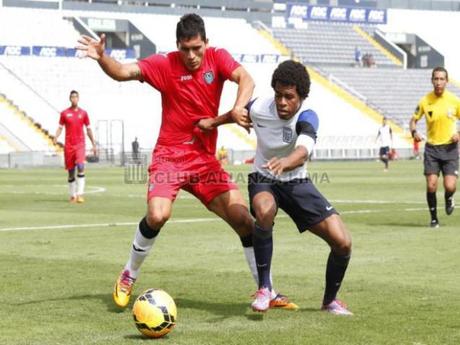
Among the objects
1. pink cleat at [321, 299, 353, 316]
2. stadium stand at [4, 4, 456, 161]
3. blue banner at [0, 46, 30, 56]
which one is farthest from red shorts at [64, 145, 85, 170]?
blue banner at [0, 46, 30, 56]

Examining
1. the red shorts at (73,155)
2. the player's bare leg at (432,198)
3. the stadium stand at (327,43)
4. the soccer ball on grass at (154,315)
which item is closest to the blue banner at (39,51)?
the stadium stand at (327,43)

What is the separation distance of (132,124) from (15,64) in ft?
23.9

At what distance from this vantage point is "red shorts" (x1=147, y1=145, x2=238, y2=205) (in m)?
9.83

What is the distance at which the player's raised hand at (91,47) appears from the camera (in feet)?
30.7

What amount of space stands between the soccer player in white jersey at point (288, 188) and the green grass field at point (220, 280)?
38 centimetres

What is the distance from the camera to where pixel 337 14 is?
270 ft

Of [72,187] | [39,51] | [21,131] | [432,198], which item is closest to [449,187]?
[432,198]

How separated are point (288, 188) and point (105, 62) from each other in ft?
6.34

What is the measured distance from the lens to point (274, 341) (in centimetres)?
782

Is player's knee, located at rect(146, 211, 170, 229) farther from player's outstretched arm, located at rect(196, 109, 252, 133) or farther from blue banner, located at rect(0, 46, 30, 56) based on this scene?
blue banner, located at rect(0, 46, 30, 56)

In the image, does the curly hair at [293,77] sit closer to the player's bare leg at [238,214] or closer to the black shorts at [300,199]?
the black shorts at [300,199]

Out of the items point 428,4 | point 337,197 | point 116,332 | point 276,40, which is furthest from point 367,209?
point 428,4

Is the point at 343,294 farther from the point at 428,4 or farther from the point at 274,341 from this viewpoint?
the point at 428,4

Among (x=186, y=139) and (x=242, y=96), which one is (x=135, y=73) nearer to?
(x=186, y=139)
